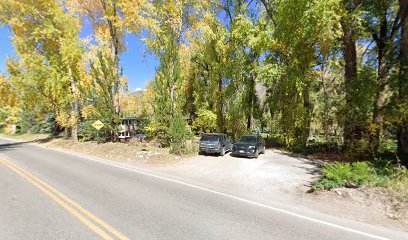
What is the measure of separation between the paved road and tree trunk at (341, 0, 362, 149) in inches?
432

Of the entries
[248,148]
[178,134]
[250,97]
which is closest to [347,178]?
[248,148]

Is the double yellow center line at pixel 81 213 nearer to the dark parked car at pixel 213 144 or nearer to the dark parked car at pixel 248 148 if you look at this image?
the dark parked car at pixel 213 144

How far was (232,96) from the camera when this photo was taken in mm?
22078

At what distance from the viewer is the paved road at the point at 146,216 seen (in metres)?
4.68

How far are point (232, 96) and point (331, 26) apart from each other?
34.3 ft

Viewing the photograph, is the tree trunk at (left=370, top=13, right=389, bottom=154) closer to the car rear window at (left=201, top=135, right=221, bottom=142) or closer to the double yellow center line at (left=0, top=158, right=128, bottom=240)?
the car rear window at (left=201, top=135, right=221, bottom=142)

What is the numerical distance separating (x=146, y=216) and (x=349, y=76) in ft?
54.4

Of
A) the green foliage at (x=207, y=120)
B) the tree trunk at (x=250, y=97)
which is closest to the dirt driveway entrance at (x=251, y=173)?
the green foliage at (x=207, y=120)

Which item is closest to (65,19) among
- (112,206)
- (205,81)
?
(205,81)

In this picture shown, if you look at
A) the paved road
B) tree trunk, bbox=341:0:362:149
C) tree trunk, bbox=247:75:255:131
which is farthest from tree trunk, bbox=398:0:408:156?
tree trunk, bbox=247:75:255:131

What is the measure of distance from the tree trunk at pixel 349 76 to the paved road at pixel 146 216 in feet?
36.0

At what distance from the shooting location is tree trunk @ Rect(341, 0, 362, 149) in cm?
1420

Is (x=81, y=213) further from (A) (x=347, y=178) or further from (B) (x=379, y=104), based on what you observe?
(B) (x=379, y=104)

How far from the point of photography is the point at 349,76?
50.2ft
